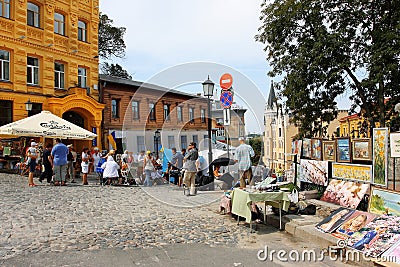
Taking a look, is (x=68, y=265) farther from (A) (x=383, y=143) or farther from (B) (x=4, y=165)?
(B) (x=4, y=165)

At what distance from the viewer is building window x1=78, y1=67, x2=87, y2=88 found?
2483 cm

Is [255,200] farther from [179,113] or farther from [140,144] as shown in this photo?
[179,113]

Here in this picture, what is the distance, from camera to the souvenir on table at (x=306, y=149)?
1070cm

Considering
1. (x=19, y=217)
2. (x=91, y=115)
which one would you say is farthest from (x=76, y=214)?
(x=91, y=115)

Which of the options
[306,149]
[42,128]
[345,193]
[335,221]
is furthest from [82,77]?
[335,221]

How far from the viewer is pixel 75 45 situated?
2409 centimetres

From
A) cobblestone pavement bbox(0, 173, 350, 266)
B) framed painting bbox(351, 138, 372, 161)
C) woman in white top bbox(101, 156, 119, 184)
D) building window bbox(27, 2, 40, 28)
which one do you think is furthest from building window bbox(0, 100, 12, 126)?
framed painting bbox(351, 138, 372, 161)

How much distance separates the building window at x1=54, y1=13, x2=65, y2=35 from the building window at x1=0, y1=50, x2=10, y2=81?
12.9ft

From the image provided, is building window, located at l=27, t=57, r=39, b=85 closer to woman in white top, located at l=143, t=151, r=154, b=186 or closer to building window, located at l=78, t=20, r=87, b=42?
building window, located at l=78, t=20, r=87, b=42

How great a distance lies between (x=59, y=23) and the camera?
2327cm

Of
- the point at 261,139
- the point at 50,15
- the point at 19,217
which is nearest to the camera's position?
the point at 19,217

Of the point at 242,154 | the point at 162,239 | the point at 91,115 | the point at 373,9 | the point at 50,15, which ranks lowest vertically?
the point at 162,239

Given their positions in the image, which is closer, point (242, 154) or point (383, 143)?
point (383, 143)

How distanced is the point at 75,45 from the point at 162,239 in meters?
20.1
